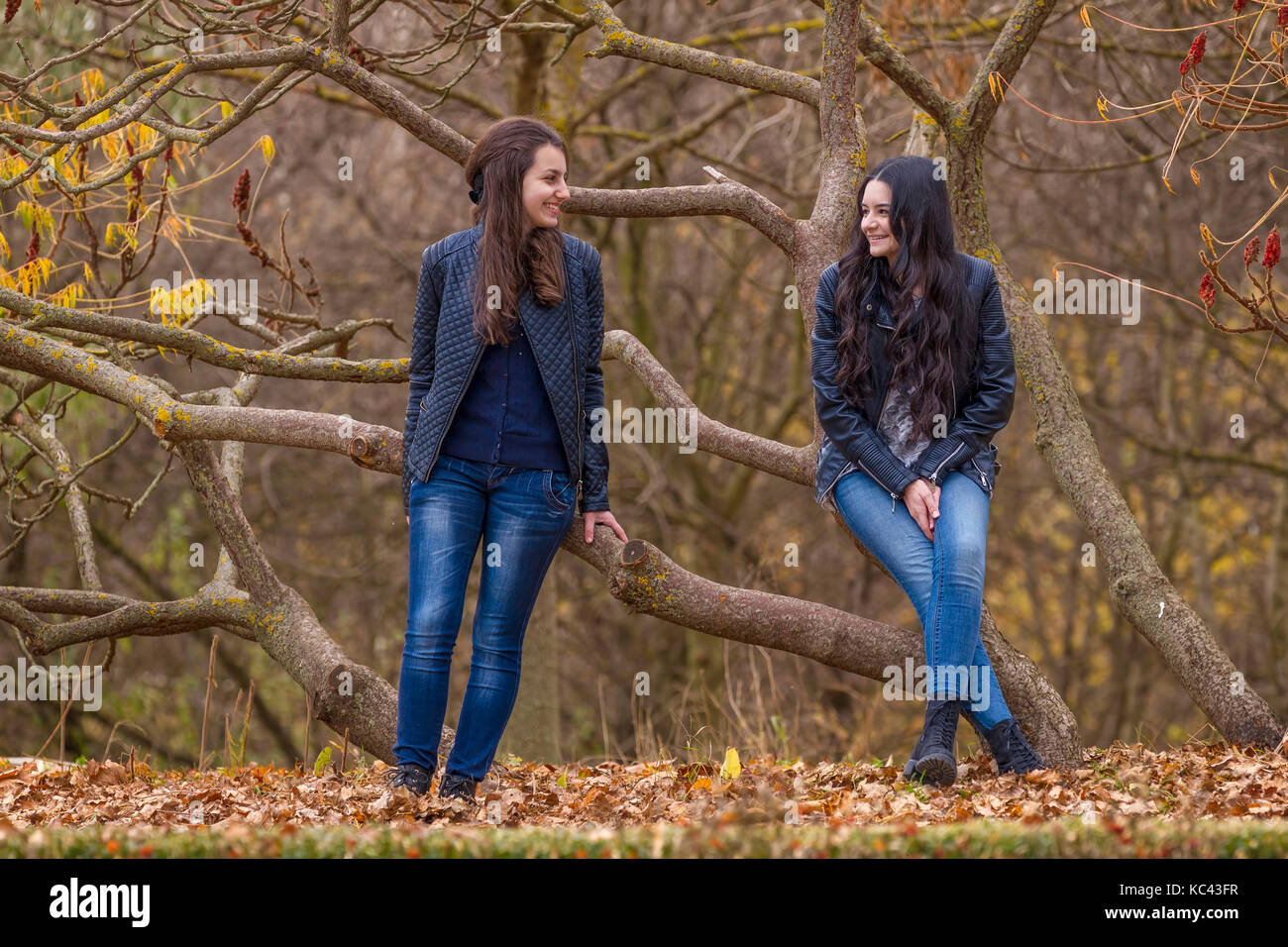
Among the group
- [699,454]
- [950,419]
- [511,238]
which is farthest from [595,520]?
[699,454]

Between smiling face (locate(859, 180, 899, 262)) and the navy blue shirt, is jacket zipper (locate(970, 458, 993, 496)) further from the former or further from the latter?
the navy blue shirt

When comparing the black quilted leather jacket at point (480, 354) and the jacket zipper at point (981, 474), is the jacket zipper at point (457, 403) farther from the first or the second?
the jacket zipper at point (981, 474)

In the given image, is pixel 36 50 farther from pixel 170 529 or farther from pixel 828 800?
pixel 828 800

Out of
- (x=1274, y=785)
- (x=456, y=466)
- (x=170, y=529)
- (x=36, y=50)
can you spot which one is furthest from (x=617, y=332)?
(x=170, y=529)

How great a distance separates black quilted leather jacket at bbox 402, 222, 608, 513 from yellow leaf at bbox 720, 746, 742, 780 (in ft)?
3.35

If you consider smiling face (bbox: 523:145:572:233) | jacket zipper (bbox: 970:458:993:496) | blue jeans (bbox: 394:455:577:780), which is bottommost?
blue jeans (bbox: 394:455:577:780)

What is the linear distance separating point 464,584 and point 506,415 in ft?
1.70

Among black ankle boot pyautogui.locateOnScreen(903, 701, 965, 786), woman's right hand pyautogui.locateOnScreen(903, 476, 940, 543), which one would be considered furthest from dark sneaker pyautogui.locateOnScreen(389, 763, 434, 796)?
woman's right hand pyautogui.locateOnScreen(903, 476, 940, 543)

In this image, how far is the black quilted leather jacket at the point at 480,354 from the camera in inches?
152

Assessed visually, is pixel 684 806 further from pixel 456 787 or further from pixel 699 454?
pixel 699 454

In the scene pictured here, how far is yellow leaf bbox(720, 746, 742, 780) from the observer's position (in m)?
4.40

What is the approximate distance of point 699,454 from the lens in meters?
11.8

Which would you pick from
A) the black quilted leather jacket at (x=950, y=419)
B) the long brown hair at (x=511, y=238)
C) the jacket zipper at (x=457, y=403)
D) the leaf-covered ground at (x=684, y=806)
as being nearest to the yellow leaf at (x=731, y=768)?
the leaf-covered ground at (x=684, y=806)

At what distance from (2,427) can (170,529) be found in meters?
4.90
